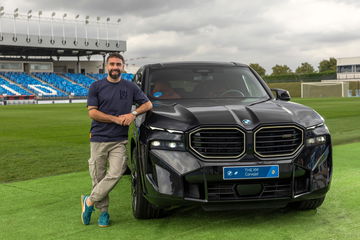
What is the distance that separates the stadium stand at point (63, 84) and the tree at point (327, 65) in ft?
309

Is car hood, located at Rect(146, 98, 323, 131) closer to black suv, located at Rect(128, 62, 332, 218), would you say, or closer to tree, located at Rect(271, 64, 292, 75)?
black suv, located at Rect(128, 62, 332, 218)

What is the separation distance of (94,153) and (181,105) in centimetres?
105

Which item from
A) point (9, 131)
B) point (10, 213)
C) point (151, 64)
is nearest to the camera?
point (10, 213)

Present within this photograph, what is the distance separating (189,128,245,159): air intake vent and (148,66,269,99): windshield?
1473 mm

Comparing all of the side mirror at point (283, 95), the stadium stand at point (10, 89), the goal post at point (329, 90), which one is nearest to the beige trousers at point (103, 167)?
the side mirror at point (283, 95)

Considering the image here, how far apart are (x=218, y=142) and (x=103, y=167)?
1.36 metres

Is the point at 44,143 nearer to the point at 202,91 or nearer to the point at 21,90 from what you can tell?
the point at 202,91

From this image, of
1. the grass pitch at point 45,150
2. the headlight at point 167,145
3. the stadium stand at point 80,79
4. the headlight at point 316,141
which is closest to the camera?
the headlight at point 167,145

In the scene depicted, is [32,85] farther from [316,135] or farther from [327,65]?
[327,65]

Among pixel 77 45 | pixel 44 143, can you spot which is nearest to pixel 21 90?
pixel 77 45

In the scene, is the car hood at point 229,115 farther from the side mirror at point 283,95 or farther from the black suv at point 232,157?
the side mirror at point 283,95

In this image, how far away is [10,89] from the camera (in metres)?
63.5

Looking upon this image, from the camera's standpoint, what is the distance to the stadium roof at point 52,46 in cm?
7056

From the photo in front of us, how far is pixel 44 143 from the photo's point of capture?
13.3m
